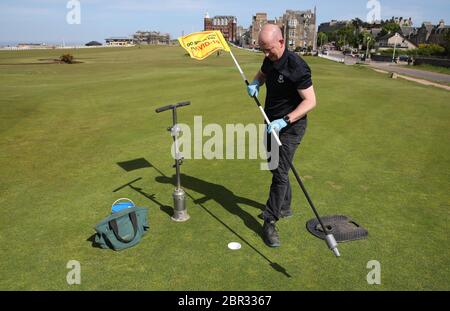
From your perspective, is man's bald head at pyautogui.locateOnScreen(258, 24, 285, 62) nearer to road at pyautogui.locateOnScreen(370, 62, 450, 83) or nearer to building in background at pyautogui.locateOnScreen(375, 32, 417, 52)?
road at pyautogui.locateOnScreen(370, 62, 450, 83)

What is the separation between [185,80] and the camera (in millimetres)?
24109

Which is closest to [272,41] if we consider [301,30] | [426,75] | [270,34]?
[270,34]

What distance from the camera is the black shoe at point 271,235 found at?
15.8 feet

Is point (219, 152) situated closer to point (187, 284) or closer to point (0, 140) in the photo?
point (187, 284)

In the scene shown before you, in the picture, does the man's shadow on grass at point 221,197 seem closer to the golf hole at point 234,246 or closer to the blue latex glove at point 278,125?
the golf hole at point 234,246

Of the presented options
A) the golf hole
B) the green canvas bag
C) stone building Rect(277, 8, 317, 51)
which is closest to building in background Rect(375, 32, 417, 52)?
stone building Rect(277, 8, 317, 51)

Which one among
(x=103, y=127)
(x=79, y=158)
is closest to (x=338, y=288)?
(x=79, y=158)

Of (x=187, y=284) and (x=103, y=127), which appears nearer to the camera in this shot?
(x=187, y=284)

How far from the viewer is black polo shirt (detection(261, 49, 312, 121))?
4.54m

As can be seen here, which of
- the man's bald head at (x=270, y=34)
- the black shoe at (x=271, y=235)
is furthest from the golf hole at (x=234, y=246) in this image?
the man's bald head at (x=270, y=34)

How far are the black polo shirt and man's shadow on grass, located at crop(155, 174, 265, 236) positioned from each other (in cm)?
174

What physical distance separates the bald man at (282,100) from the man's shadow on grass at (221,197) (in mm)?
634

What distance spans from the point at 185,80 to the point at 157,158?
54.2 ft

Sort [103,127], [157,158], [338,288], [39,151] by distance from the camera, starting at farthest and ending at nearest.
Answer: [103,127] → [39,151] → [157,158] → [338,288]
